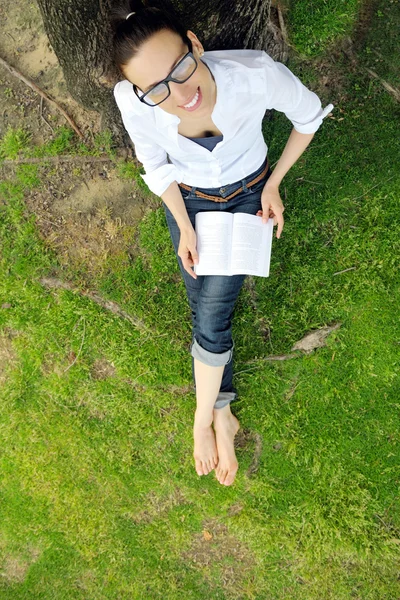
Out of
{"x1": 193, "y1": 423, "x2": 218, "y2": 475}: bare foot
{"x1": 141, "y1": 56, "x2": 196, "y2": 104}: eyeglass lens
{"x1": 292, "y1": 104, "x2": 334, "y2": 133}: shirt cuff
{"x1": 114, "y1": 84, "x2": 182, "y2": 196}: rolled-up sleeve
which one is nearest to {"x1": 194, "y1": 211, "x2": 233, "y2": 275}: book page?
{"x1": 114, "y1": 84, "x2": 182, "y2": 196}: rolled-up sleeve

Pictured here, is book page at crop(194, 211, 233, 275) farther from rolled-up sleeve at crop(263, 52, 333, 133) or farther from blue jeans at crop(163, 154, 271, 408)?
rolled-up sleeve at crop(263, 52, 333, 133)

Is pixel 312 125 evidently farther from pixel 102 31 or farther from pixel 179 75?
pixel 102 31

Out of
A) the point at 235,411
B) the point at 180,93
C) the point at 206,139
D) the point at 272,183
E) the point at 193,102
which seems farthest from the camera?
the point at 235,411

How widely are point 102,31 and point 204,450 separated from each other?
2.99m

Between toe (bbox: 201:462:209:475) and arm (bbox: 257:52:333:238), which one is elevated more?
arm (bbox: 257:52:333:238)

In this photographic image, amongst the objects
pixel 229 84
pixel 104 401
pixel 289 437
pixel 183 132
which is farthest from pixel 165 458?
pixel 229 84

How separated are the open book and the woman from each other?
8 cm

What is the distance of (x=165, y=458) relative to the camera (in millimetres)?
3701

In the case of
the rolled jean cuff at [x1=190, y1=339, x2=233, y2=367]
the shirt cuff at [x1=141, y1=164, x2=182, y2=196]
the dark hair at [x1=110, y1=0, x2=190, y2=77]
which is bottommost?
the rolled jean cuff at [x1=190, y1=339, x2=233, y2=367]

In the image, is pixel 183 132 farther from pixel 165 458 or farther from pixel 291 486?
pixel 291 486

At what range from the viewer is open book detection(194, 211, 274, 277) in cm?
295

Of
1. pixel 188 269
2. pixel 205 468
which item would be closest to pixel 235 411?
pixel 205 468

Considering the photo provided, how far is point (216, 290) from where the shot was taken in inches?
121

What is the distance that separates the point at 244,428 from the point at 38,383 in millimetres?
1800
